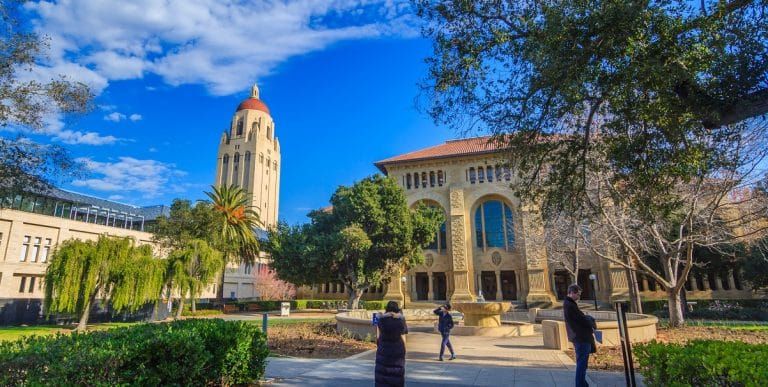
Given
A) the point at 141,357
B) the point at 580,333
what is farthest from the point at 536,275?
the point at 141,357

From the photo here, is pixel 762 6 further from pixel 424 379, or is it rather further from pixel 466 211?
pixel 466 211

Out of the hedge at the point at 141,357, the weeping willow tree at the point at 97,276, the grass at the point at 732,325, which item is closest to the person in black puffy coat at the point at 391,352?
the hedge at the point at 141,357

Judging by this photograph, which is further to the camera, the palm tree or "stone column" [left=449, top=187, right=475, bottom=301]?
"stone column" [left=449, top=187, right=475, bottom=301]

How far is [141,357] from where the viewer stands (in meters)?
5.19

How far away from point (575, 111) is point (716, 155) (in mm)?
3184

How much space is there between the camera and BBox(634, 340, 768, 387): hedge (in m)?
4.02

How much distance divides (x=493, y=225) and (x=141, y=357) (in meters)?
40.7

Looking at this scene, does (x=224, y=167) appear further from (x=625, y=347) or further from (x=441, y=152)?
(x=625, y=347)

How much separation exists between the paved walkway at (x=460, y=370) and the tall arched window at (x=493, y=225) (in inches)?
1207

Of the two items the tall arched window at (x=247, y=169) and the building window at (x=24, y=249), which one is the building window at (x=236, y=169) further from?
the building window at (x=24, y=249)

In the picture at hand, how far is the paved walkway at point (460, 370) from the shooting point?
7.83 meters

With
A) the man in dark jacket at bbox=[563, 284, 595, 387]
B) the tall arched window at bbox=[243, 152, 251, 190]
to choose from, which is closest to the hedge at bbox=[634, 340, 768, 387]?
the man in dark jacket at bbox=[563, 284, 595, 387]

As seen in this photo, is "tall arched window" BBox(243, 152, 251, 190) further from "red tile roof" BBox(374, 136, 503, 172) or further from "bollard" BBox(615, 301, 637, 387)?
"bollard" BBox(615, 301, 637, 387)

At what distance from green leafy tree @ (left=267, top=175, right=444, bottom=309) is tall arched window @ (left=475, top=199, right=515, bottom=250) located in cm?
948
